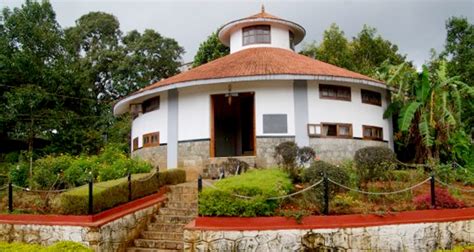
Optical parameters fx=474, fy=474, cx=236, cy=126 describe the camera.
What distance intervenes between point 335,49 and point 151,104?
53.8ft

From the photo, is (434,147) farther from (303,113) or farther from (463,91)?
(303,113)

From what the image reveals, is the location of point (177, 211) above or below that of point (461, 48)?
below

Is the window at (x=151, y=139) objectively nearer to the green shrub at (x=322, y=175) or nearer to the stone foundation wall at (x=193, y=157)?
the stone foundation wall at (x=193, y=157)

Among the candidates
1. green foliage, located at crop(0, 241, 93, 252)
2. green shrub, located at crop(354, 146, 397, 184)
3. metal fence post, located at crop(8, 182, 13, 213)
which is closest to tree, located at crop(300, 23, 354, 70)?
green shrub, located at crop(354, 146, 397, 184)

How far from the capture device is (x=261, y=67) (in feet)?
58.0

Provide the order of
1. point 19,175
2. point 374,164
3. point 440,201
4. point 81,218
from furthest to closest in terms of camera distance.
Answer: point 19,175
point 374,164
point 440,201
point 81,218

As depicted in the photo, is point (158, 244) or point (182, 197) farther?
point (182, 197)

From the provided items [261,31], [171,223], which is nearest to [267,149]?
[171,223]

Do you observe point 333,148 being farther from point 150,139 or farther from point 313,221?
point 313,221

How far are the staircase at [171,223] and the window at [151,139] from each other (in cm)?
525

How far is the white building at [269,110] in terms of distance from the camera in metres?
16.9

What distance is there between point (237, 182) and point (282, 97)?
7.47 m

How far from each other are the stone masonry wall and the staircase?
128 centimetres

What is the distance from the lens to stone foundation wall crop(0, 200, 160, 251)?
33.4ft
